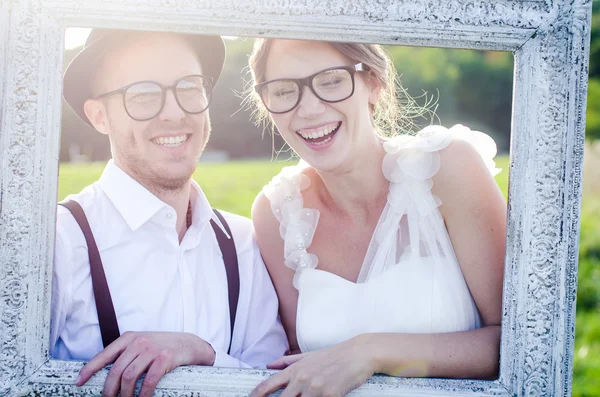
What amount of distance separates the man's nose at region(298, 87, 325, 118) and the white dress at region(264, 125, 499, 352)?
377 mm

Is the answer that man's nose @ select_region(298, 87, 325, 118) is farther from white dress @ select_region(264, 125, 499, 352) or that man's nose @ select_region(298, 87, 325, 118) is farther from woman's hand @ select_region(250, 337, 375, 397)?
woman's hand @ select_region(250, 337, 375, 397)

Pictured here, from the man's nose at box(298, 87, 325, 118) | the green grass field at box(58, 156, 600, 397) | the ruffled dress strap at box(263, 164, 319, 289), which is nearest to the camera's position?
the man's nose at box(298, 87, 325, 118)

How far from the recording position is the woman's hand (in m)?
1.69

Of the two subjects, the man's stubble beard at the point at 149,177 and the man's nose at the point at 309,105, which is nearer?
the man's nose at the point at 309,105

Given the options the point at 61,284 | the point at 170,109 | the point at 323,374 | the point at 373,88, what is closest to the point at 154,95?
the point at 170,109

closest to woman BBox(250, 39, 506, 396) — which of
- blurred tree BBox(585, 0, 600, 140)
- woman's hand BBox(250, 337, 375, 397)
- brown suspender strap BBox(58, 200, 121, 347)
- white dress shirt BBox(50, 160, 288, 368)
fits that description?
woman's hand BBox(250, 337, 375, 397)

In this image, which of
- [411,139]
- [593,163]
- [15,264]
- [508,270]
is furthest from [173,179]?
[593,163]

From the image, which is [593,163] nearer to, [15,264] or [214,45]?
[214,45]

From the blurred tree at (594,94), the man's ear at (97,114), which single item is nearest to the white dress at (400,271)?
the man's ear at (97,114)

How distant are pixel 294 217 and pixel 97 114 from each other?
859mm

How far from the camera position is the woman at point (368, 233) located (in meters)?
1.80

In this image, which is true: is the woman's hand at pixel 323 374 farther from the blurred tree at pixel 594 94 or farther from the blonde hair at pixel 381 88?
the blurred tree at pixel 594 94

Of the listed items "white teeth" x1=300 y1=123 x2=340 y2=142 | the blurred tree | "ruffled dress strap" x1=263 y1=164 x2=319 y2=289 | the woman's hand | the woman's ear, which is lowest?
the woman's hand

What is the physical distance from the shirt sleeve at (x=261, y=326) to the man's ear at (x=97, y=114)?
28.2 inches
